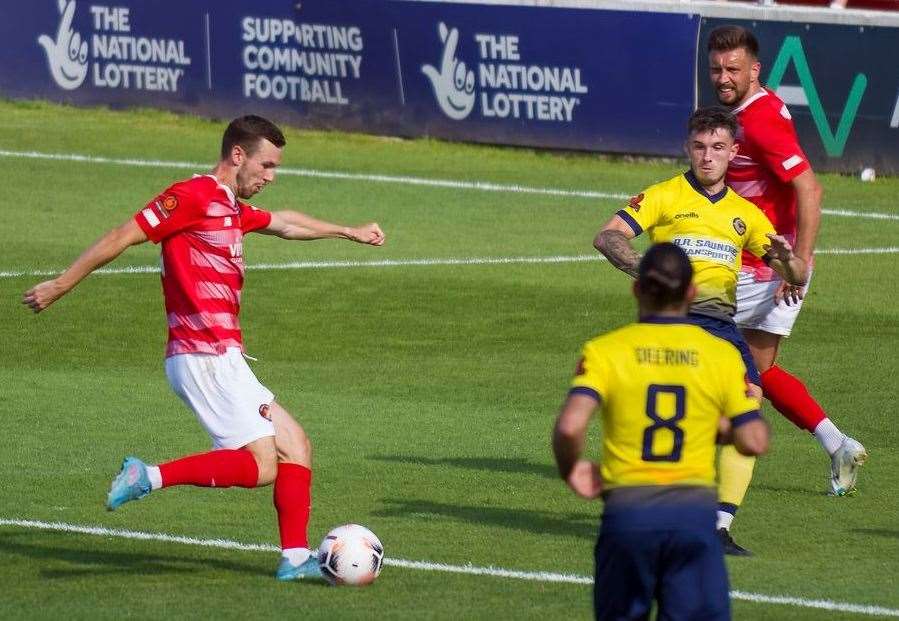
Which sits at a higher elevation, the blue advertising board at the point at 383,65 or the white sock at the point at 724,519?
the blue advertising board at the point at 383,65

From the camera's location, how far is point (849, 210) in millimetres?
20422

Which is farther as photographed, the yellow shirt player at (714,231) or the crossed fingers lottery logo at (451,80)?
the crossed fingers lottery logo at (451,80)

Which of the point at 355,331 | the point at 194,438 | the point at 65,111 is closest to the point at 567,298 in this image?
the point at 355,331

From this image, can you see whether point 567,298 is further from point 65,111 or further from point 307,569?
point 65,111

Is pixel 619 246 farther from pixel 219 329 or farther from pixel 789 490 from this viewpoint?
pixel 789 490

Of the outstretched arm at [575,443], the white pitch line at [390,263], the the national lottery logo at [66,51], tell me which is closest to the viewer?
the outstretched arm at [575,443]

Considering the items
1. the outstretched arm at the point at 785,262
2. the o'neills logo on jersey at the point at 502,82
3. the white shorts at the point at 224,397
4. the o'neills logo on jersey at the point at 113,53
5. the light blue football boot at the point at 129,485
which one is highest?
the o'neills logo on jersey at the point at 113,53

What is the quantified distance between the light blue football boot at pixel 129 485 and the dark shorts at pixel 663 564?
8.79 ft

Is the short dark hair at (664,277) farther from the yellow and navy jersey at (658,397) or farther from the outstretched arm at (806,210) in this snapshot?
the outstretched arm at (806,210)

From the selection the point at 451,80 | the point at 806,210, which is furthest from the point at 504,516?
the point at 451,80

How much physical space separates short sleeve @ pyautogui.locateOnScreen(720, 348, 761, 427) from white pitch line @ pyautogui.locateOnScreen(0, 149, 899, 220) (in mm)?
14726

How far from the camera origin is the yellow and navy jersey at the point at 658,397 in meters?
5.75

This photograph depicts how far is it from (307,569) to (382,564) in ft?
1.27

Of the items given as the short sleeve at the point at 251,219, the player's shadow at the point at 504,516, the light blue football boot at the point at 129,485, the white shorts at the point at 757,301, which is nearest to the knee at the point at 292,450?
the light blue football boot at the point at 129,485
